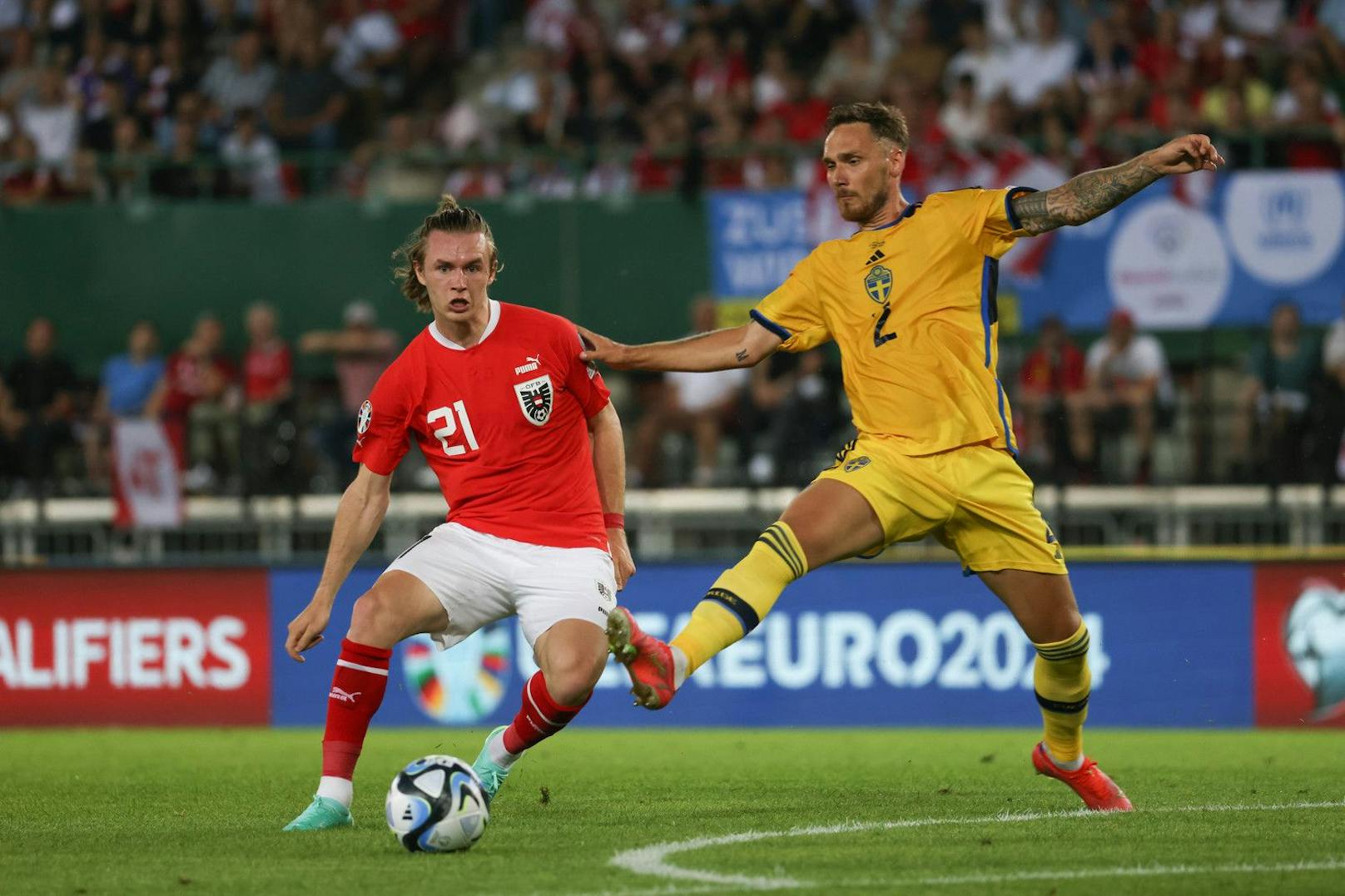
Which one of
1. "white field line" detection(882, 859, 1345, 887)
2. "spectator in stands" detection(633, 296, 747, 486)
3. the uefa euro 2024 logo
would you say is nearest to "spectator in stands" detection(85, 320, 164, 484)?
the uefa euro 2024 logo

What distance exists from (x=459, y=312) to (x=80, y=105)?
1130cm

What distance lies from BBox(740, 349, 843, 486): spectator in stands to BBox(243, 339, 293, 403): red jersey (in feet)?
12.2

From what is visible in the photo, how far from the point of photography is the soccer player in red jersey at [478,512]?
7027mm

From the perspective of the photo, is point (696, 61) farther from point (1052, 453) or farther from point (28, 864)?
point (28, 864)

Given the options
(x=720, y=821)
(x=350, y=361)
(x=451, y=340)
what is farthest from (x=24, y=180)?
(x=720, y=821)

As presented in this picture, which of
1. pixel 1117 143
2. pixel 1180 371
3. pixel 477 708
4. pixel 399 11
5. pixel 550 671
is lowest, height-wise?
pixel 477 708

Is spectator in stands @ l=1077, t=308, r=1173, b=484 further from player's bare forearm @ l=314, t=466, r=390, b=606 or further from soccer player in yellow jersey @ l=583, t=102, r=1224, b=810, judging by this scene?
player's bare forearm @ l=314, t=466, r=390, b=606

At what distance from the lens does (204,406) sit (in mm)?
14539

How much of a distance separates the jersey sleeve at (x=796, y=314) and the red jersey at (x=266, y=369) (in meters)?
8.24

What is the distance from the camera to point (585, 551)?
7.30 metres

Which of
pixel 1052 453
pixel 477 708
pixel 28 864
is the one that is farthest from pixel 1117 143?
pixel 28 864

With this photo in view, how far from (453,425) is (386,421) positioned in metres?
0.24

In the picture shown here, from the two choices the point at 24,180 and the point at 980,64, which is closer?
the point at 980,64

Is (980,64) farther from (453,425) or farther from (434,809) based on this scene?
(434,809)
